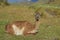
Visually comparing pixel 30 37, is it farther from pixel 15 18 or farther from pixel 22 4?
pixel 22 4

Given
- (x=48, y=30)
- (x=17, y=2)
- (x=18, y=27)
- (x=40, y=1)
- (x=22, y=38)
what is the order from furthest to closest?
(x=40, y=1) < (x=17, y=2) < (x=48, y=30) < (x=18, y=27) < (x=22, y=38)

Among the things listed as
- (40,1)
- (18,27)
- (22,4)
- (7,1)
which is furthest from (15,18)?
(40,1)

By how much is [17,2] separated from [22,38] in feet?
29.3

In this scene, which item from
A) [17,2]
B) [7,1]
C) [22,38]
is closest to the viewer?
[22,38]

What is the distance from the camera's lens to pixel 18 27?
26.6 feet

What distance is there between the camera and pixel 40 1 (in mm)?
19438

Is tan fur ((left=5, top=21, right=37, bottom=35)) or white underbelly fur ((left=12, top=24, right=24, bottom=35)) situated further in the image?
tan fur ((left=5, top=21, right=37, bottom=35))

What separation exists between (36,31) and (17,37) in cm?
84

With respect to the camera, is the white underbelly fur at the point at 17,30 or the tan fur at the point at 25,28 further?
the tan fur at the point at 25,28

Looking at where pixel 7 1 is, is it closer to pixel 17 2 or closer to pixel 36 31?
pixel 17 2

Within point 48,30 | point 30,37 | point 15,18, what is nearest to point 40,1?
point 15,18

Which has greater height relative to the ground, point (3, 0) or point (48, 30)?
point (3, 0)

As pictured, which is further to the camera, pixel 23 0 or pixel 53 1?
pixel 53 1

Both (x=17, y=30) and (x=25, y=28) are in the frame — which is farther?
(x=25, y=28)
